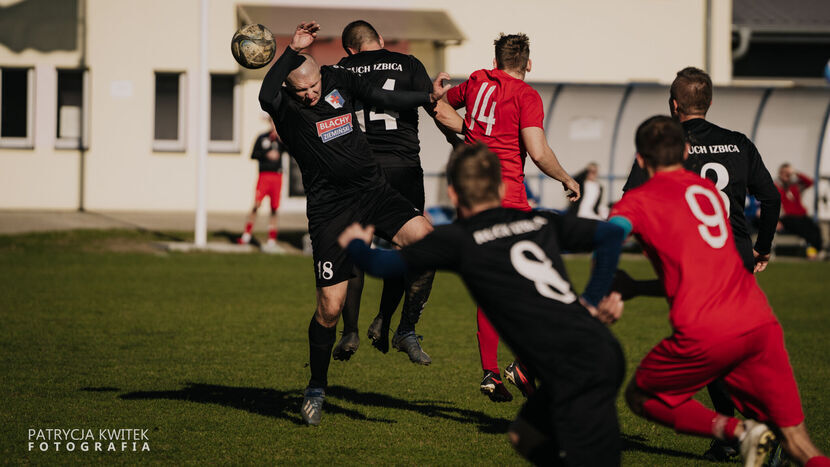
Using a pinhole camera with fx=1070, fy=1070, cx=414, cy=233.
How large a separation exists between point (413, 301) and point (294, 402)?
1.17 metres

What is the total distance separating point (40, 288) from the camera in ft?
46.6

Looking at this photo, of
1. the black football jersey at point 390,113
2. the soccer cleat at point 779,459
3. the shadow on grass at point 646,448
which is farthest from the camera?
the black football jersey at point 390,113

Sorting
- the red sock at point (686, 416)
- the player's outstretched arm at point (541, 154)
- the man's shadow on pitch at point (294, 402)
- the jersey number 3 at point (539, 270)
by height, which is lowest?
the man's shadow on pitch at point (294, 402)

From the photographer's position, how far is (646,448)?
678 cm

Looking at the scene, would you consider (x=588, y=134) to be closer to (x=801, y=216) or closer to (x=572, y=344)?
(x=801, y=216)

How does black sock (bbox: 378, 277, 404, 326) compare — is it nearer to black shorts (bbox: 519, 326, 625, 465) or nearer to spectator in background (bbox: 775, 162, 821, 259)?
black shorts (bbox: 519, 326, 625, 465)

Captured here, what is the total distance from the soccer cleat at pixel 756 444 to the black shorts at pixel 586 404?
0.64m

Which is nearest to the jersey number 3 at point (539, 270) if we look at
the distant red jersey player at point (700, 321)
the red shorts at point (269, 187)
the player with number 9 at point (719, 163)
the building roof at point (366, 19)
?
the distant red jersey player at point (700, 321)

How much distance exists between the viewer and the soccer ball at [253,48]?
7129mm

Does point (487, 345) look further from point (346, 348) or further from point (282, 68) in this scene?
point (282, 68)

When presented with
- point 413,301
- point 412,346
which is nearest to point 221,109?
point 413,301

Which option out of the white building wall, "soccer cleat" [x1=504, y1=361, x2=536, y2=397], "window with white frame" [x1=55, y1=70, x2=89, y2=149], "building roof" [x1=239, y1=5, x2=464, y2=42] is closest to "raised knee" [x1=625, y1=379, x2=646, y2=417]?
"soccer cleat" [x1=504, y1=361, x2=536, y2=397]

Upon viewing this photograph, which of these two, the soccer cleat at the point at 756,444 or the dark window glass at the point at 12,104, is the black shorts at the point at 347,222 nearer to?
the soccer cleat at the point at 756,444

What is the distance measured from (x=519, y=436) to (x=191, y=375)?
480 centimetres
